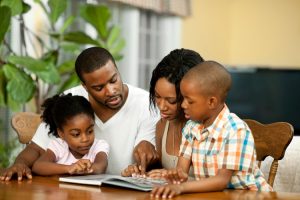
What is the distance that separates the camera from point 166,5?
7.14m

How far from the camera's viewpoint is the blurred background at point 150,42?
16.1 ft

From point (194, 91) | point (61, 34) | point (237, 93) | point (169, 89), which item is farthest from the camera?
point (237, 93)

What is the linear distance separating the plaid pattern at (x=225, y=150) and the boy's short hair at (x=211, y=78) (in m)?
0.10

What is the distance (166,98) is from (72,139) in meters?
0.50

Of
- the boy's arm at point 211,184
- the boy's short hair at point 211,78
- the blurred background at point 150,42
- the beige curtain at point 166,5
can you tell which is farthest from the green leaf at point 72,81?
the boy's arm at point 211,184

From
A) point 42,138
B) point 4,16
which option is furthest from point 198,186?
point 4,16

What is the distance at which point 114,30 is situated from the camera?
5.47 meters

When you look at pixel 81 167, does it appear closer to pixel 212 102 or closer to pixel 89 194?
pixel 89 194

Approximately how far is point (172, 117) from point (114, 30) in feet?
10.2

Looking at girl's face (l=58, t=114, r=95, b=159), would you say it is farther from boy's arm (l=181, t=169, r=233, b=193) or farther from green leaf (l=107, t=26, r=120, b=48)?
green leaf (l=107, t=26, r=120, b=48)

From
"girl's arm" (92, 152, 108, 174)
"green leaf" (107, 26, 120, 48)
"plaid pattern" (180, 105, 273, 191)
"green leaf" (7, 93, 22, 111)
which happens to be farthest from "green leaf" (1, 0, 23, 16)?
"plaid pattern" (180, 105, 273, 191)

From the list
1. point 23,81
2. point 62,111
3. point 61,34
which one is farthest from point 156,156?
point 61,34

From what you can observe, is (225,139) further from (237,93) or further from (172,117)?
(237,93)

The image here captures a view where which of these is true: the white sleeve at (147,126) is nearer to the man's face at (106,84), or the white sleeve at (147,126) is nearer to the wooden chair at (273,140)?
the man's face at (106,84)
